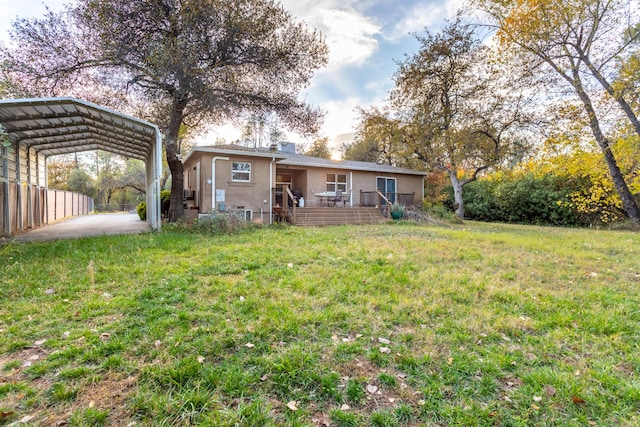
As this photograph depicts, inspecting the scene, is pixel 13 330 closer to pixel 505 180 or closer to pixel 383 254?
pixel 383 254

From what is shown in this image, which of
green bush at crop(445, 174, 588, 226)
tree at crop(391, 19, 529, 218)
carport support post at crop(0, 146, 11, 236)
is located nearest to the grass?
carport support post at crop(0, 146, 11, 236)

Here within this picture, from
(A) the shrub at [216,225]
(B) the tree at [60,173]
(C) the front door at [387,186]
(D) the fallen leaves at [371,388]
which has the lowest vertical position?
(D) the fallen leaves at [371,388]

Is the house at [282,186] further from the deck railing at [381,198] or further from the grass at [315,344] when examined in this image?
the grass at [315,344]

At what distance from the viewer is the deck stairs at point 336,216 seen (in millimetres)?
12398

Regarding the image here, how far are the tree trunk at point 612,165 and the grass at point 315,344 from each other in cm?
1022

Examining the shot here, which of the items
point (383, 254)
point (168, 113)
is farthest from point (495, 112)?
point (168, 113)

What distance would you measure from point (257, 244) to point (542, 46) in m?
13.9

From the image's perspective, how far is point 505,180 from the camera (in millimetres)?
17984

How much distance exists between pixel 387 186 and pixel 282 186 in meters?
6.78

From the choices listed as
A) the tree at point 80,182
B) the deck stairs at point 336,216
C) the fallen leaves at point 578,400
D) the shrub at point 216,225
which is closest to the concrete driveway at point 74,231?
the shrub at point 216,225

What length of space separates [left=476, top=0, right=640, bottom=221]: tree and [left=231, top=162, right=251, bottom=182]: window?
12363mm

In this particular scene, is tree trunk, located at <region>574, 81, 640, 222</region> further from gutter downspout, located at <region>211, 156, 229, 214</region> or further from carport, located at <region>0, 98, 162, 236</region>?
carport, located at <region>0, 98, 162, 236</region>

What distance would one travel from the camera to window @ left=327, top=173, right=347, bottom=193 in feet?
53.0

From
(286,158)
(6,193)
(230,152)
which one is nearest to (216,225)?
(230,152)
